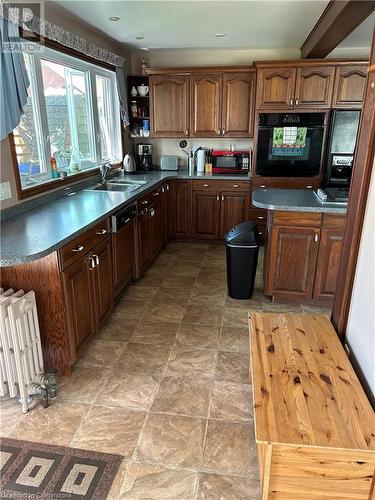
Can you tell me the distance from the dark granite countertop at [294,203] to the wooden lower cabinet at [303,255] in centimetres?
8

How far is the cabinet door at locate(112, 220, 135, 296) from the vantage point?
301cm

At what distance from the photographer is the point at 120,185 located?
12.8ft

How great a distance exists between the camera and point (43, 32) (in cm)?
271

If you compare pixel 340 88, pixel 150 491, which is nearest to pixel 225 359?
pixel 150 491

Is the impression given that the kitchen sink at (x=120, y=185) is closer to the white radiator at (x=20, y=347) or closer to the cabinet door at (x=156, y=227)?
the cabinet door at (x=156, y=227)

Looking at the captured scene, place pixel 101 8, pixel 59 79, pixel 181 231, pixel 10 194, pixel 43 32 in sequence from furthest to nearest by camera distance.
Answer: pixel 181 231 < pixel 59 79 < pixel 101 8 < pixel 43 32 < pixel 10 194

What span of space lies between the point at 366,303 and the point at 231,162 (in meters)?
3.30

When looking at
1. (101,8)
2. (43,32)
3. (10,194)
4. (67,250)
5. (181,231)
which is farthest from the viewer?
(181,231)

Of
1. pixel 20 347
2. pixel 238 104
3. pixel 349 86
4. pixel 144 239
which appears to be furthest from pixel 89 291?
pixel 349 86

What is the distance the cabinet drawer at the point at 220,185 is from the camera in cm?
445

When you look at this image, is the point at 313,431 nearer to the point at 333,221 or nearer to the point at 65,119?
the point at 333,221

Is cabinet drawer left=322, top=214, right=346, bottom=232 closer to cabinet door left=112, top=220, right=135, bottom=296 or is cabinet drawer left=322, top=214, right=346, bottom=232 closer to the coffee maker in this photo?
cabinet door left=112, top=220, right=135, bottom=296

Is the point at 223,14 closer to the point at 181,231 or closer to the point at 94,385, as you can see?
the point at 181,231

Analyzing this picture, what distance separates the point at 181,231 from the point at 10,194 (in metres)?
2.57
